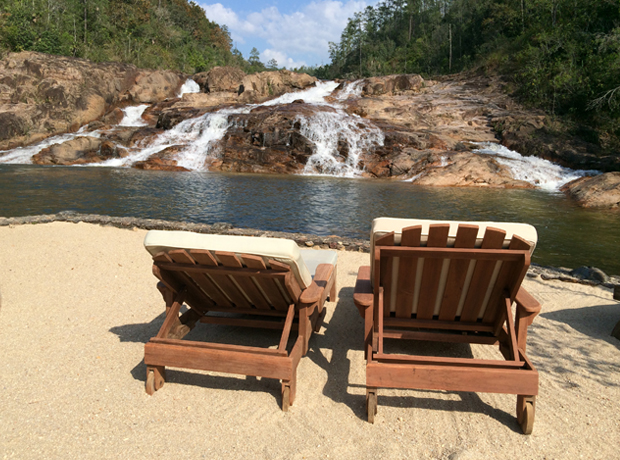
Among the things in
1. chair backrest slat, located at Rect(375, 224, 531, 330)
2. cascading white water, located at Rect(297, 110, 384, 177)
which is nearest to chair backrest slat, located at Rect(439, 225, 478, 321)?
chair backrest slat, located at Rect(375, 224, 531, 330)

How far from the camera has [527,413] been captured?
2.38 m

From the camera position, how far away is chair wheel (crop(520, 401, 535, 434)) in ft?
7.80

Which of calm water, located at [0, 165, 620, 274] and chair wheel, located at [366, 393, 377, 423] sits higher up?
chair wheel, located at [366, 393, 377, 423]

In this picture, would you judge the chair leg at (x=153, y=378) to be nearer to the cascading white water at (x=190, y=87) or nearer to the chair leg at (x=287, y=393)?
the chair leg at (x=287, y=393)

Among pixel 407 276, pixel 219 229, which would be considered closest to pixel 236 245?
pixel 407 276

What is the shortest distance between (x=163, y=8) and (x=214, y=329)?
62.0m

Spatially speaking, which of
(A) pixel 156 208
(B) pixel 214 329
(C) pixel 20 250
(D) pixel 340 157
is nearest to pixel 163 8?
(D) pixel 340 157

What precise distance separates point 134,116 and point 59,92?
494 centimetres

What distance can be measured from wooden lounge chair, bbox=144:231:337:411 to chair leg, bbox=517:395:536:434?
1.38 meters

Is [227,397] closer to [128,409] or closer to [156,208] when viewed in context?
[128,409]

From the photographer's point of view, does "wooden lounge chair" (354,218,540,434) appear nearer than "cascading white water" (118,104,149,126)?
Yes

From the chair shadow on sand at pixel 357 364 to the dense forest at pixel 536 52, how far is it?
1849 cm

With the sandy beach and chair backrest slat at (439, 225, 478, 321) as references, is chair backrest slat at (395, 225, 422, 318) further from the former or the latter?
the sandy beach

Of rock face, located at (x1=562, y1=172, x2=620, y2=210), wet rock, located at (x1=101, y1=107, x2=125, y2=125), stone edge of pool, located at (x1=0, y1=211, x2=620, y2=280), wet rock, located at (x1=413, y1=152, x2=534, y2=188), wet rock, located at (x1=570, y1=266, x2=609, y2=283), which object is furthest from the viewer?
wet rock, located at (x1=101, y1=107, x2=125, y2=125)
